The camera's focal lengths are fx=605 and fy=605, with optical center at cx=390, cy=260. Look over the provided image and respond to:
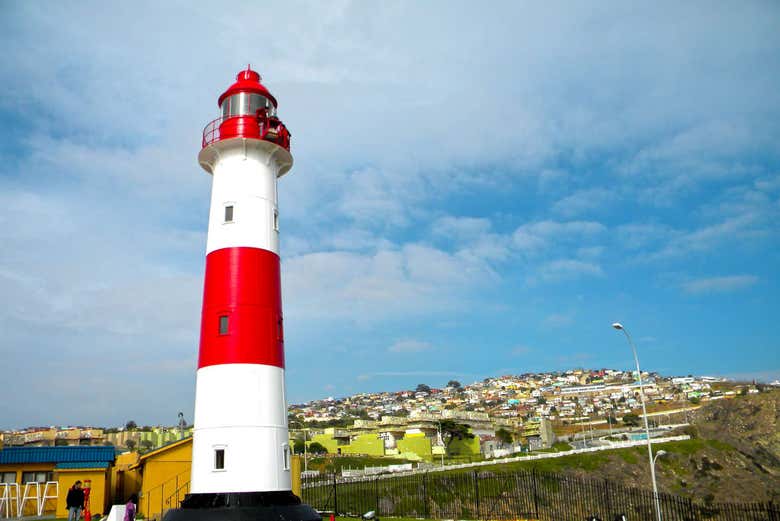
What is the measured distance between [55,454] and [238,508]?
55.8ft

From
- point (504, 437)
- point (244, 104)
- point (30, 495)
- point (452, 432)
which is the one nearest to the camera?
point (244, 104)

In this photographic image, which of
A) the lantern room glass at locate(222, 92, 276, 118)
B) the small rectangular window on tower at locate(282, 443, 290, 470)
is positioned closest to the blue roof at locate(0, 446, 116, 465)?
the small rectangular window on tower at locate(282, 443, 290, 470)

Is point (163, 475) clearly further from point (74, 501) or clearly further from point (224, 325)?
point (224, 325)

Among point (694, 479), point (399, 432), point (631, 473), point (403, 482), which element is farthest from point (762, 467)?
point (403, 482)

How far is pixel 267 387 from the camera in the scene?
48.7 feet

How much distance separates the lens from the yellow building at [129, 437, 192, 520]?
84.0 feet

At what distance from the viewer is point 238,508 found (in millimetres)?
13641

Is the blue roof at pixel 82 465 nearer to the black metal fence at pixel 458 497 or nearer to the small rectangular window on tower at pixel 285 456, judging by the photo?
the black metal fence at pixel 458 497

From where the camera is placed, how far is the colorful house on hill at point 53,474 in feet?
81.1

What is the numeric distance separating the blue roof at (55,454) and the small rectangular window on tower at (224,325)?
51.8 ft

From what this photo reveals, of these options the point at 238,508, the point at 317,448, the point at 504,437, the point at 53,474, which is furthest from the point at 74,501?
the point at 504,437

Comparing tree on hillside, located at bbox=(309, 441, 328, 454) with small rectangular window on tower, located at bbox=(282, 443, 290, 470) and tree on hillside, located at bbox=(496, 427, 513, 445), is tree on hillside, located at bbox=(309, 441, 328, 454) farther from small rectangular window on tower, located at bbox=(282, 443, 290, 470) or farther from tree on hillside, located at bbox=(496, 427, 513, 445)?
small rectangular window on tower, located at bbox=(282, 443, 290, 470)

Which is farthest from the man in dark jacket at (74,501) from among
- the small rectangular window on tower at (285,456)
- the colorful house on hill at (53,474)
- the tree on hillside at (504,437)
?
the tree on hillside at (504,437)

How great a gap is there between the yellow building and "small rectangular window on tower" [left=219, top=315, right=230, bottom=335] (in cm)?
1363
